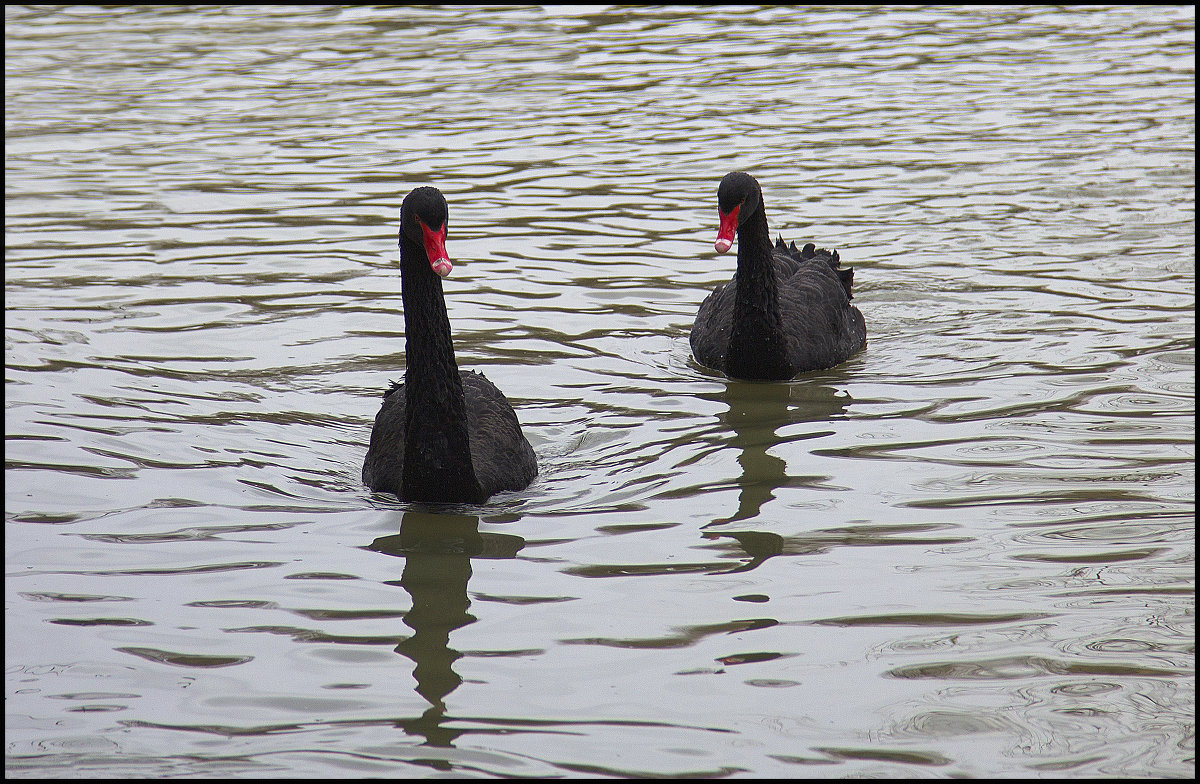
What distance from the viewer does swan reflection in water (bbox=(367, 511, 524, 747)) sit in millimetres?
4312

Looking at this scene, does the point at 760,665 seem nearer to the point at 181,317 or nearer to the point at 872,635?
the point at 872,635

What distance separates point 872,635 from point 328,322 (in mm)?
4963

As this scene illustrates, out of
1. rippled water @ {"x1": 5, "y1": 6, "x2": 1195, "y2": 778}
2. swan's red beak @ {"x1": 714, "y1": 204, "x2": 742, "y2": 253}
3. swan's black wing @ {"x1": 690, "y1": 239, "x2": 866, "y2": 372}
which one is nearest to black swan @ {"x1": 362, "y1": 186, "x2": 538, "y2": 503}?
rippled water @ {"x1": 5, "y1": 6, "x2": 1195, "y2": 778}

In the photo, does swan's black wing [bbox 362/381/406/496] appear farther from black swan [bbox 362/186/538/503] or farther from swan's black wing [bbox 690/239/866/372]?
swan's black wing [bbox 690/239/866/372]

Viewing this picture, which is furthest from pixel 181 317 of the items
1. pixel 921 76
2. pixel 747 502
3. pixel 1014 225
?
pixel 921 76

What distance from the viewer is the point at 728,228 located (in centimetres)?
763

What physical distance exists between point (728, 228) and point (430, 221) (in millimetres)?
2481

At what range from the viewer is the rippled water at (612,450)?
420 centimetres

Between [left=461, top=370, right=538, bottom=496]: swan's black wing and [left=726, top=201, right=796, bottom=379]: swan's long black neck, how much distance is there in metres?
1.73

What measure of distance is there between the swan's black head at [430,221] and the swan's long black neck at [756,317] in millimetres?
2496

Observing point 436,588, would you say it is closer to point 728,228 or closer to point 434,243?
point 434,243

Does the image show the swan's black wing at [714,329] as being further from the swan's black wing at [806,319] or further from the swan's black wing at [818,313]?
the swan's black wing at [818,313]

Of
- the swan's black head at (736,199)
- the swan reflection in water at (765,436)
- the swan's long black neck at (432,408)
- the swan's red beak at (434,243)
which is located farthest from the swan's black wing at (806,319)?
the swan's red beak at (434,243)

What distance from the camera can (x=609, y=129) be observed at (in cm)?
1385
